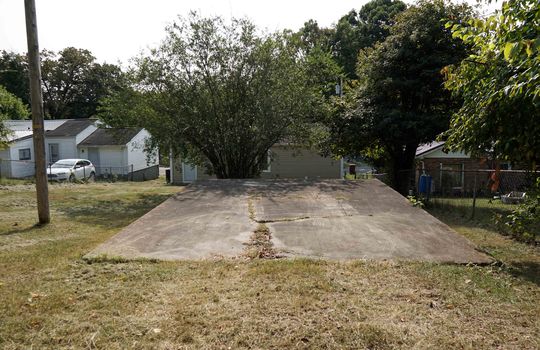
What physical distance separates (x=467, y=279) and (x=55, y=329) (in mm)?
4016

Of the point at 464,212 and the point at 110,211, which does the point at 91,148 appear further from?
the point at 464,212

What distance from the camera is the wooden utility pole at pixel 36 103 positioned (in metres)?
8.67

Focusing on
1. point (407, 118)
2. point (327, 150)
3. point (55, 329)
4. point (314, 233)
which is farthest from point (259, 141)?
point (55, 329)

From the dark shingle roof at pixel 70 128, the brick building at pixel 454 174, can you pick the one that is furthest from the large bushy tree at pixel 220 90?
the dark shingle roof at pixel 70 128

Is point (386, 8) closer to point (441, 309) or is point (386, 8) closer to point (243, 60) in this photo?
point (243, 60)

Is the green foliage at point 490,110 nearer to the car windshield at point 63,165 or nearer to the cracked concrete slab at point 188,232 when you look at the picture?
the cracked concrete slab at point 188,232

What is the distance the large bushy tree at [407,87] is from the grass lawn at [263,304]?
8.72m

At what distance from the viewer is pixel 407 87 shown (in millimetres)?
14195

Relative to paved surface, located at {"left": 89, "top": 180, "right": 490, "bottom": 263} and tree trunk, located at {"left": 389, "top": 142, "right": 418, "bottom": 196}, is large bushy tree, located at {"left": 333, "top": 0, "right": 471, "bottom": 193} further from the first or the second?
paved surface, located at {"left": 89, "top": 180, "right": 490, "bottom": 263}

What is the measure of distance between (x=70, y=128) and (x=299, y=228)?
95.8 feet

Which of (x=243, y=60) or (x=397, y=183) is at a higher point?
(x=243, y=60)

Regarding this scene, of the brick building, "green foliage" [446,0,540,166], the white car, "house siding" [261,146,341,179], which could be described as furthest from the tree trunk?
the white car

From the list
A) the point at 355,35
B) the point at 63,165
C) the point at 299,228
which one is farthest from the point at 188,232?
the point at 355,35

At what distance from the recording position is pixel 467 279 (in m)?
4.51
